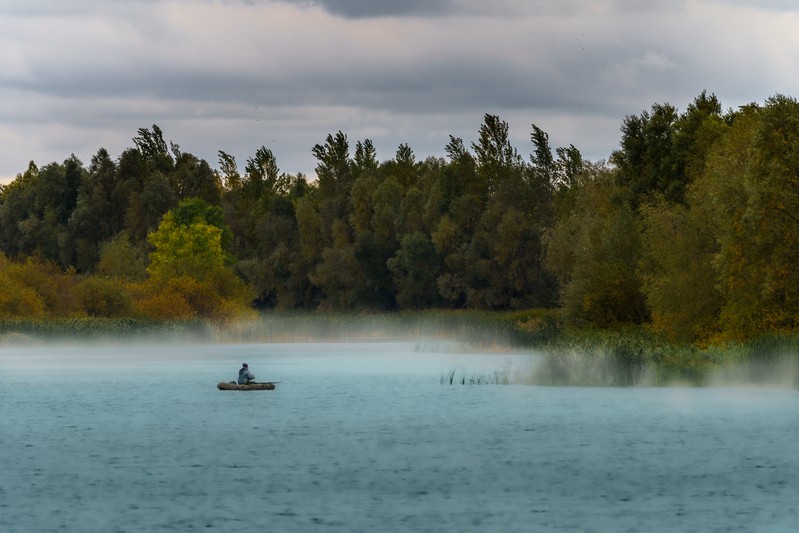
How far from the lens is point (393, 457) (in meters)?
38.8

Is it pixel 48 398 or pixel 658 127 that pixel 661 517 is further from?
pixel 658 127

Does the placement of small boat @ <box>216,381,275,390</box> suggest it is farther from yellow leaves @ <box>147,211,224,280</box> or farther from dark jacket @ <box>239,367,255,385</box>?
yellow leaves @ <box>147,211,224,280</box>

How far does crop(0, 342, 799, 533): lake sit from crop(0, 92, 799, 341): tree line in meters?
12.4

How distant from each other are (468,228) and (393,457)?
10262 centimetres

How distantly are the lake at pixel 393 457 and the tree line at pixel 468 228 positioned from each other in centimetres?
1238

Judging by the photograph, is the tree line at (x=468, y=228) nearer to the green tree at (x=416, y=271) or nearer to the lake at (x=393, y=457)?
the green tree at (x=416, y=271)

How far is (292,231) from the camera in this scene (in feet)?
556

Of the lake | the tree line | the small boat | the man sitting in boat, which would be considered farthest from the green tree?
the man sitting in boat

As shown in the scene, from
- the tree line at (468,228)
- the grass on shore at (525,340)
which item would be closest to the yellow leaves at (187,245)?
the tree line at (468,228)

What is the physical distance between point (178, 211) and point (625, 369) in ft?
351

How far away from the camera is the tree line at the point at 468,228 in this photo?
204 ft

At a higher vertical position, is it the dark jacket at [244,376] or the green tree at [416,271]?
the green tree at [416,271]

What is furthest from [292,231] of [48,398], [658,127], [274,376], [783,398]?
[783,398]

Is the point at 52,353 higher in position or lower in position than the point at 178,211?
lower
